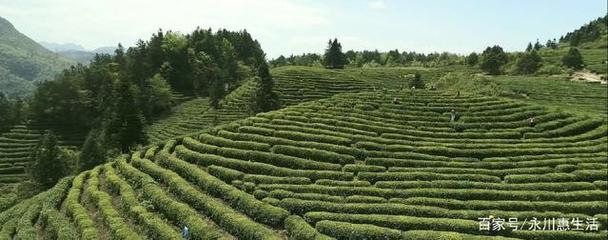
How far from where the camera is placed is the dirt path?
98.4 m

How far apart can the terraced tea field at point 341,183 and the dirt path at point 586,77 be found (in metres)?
50.4

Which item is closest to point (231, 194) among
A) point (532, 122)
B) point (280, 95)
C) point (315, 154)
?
point (315, 154)

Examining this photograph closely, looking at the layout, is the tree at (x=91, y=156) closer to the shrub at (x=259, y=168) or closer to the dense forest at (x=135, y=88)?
the dense forest at (x=135, y=88)

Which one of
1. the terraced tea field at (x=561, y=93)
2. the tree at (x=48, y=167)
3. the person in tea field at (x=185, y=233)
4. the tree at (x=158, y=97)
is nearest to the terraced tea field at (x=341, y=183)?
the person in tea field at (x=185, y=233)

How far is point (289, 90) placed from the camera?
9081 cm

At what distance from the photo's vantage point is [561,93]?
83250 mm

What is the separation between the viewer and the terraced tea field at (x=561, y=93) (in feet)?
246

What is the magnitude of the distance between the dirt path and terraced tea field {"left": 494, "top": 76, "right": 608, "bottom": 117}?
6.06 meters

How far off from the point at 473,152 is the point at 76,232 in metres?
32.4

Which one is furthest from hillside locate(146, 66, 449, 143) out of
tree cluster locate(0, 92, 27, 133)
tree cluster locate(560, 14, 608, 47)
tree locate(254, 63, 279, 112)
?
tree cluster locate(560, 14, 608, 47)

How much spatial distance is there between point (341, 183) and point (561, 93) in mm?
62963

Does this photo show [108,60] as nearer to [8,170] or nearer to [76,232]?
[8,170]

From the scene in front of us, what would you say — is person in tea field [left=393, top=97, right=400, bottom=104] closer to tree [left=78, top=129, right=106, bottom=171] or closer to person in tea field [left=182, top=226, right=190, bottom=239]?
tree [left=78, top=129, right=106, bottom=171]

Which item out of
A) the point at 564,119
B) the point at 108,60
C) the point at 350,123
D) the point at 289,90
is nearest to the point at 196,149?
the point at 350,123
